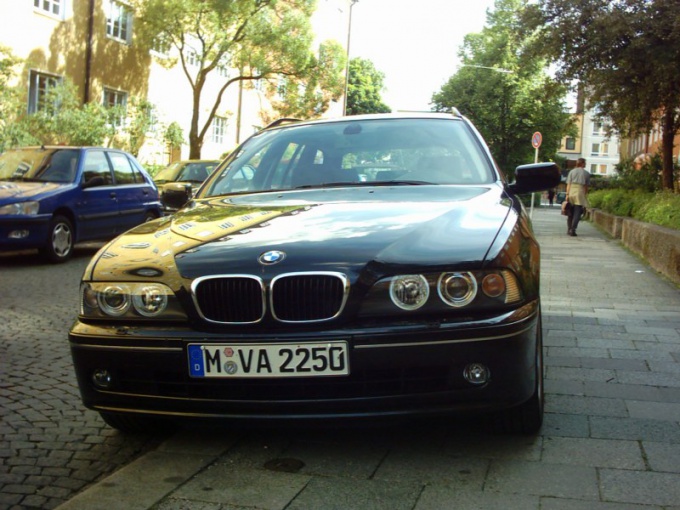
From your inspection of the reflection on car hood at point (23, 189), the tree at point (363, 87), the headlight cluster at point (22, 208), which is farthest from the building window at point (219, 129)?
the tree at point (363, 87)

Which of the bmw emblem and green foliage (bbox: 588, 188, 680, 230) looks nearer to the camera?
the bmw emblem

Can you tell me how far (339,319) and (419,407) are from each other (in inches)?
17.7

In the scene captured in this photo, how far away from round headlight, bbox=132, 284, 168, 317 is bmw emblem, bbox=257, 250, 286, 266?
0.40 meters

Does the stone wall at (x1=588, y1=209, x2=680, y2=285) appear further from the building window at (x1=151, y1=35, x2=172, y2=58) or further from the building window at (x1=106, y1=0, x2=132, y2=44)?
the building window at (x1=106, y1=0, x2=132, y2=44)

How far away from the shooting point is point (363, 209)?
Answer: 3.84m

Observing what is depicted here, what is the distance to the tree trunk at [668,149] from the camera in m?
20.3

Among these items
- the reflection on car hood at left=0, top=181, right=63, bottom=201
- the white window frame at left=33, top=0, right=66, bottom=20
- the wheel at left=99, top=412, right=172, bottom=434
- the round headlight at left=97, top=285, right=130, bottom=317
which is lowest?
the wheel at left=99, top=412, right=172, bottom=434

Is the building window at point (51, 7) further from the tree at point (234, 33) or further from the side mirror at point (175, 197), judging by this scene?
the side mirror at point (175, 197)

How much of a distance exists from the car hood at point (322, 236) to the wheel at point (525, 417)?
68cm

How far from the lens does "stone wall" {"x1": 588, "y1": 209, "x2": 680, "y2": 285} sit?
9.96 metres

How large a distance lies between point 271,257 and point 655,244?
940 centimetres

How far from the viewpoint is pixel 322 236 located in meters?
3.40

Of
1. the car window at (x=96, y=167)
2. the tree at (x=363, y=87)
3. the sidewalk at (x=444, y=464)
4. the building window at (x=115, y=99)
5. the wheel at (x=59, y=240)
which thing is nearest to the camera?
the sidewalk at (x=444, y=464)

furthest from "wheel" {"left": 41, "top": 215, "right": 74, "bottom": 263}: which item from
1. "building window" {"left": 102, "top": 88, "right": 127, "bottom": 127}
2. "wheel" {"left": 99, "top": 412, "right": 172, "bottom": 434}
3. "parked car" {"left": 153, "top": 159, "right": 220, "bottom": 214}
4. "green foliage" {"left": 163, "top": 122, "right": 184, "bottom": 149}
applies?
"green foliage" {"left": 163, "top": 122, "right": 184, "bottom": 149}
